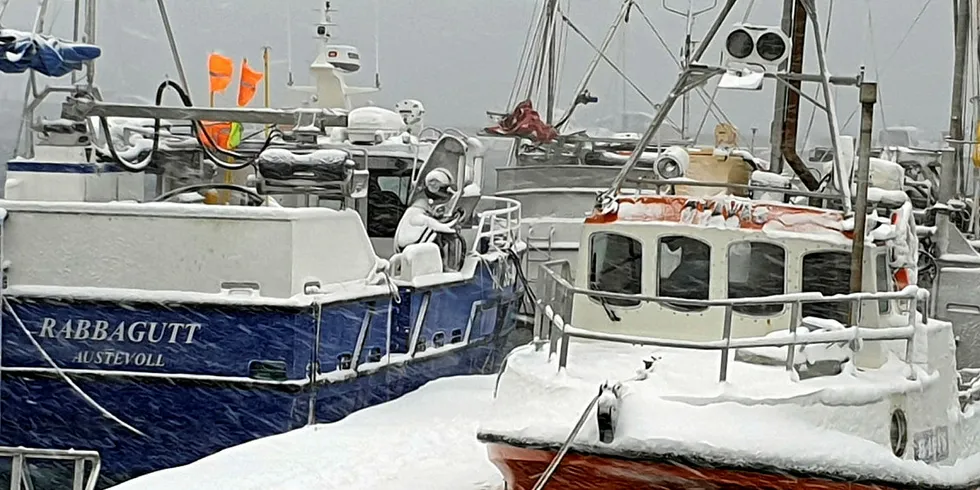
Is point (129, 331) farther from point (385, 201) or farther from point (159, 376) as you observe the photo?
point (385, 201)

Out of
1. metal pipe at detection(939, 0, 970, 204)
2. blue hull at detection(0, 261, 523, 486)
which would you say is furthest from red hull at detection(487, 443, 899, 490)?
metal pipe at detection(939, 0, 970, 204)

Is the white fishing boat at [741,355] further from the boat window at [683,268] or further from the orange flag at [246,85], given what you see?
the orange flag at [246,85]

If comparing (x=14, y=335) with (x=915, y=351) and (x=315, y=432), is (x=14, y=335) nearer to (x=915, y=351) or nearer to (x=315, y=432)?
(x=315, y=432)

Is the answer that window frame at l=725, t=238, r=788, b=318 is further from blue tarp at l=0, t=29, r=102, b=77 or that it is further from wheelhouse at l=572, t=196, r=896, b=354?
blue tarp at l=0, t=29, r=102, b=77

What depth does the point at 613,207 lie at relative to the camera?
336 inches

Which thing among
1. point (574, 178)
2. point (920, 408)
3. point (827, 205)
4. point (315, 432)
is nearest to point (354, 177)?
point (315, 432)

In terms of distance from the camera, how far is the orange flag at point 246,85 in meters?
16.7

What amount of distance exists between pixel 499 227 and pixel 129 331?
5373mm

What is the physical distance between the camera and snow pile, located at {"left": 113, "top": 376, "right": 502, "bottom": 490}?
902 centimetres

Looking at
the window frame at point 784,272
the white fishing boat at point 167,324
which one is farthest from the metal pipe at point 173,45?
the window frame at point 784,272

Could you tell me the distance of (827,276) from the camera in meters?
8.09

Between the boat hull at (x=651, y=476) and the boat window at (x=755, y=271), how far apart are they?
1576 mm

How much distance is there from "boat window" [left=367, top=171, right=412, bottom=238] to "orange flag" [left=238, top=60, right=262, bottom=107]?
3.02 metres

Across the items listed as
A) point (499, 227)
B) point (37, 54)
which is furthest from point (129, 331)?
point (499, 227)
